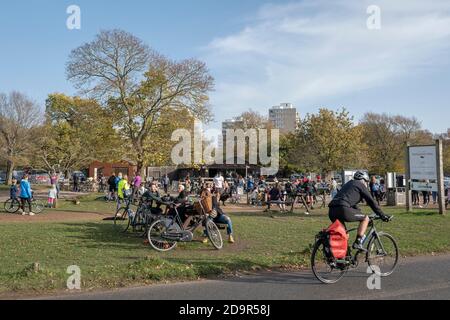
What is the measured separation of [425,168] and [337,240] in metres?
13.1

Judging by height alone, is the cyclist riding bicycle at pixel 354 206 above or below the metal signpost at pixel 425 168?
below

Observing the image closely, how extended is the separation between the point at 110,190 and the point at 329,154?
3586 centimetres

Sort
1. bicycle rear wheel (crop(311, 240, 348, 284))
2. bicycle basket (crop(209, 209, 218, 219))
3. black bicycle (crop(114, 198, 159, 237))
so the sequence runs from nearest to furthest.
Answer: bicycle rear wheel (crop(311, 240, 348, 284))
bicycle basket (crop(209, 209, 218, 219))
black bicycle (crop(114, 198, 159, 237))

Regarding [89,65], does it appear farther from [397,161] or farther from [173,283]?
[397,161]

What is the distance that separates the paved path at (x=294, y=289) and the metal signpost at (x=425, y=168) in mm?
11052

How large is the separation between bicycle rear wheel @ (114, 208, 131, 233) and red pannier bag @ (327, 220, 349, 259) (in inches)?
273

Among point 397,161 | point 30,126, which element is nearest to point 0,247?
point 30,126

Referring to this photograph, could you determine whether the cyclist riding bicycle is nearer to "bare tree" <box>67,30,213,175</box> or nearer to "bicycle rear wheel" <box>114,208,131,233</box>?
"bicycle rear wheel" <box>114,208,131,233</box>

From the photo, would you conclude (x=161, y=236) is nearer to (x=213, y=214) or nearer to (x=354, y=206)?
(x=213, y=214)

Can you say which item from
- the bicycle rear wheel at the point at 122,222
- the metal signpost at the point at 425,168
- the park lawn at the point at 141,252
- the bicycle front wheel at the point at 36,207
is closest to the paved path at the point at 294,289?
the park lawn at the point at 141,252

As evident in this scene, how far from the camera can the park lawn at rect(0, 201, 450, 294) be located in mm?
7660

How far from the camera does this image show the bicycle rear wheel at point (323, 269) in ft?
24.8

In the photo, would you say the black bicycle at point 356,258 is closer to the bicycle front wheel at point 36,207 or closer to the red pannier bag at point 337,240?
the red pannier bag at point 337,240

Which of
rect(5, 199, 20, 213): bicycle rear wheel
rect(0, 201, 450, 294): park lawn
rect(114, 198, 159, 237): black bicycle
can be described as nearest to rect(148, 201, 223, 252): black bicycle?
rect(0, 201, 450, 294): park lawn
